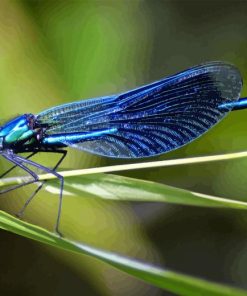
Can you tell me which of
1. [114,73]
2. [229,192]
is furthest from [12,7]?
[229,192]

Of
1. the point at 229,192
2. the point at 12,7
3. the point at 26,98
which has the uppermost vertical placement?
the point at 12,7

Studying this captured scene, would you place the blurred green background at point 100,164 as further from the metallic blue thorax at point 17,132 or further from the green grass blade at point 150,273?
the green grass blade at point 150,273

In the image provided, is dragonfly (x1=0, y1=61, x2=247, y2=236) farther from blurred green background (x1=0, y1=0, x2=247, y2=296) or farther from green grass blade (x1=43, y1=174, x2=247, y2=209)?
blurred green background (x1=0, y1=0, x2=247, y2=296)

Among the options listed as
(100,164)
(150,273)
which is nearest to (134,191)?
(150,273)

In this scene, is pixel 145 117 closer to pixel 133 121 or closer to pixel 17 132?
pixel 133 121

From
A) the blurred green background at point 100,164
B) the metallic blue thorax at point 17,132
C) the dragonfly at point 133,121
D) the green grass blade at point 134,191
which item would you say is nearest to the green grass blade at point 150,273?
the green grass blade at point 134,191

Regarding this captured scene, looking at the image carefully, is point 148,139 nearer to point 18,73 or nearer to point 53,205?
point 53,205

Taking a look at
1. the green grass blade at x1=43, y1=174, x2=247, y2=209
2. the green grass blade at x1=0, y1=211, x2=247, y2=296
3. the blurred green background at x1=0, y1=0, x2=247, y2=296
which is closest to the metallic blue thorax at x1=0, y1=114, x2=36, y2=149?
the green grass blade at x1=43, y1=174, x2=247, y2=209
